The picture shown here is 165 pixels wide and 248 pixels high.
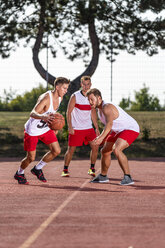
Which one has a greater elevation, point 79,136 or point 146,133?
point 79,136

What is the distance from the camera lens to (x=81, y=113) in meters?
10.6

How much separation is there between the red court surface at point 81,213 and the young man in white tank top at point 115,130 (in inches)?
20.1

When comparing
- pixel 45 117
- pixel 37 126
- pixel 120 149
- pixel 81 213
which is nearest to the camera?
pixel 81 213

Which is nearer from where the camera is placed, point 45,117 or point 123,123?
point 45,117

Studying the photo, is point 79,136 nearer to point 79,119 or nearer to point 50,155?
point 79,119

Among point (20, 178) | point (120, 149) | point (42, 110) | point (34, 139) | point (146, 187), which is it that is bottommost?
point (146, 187)

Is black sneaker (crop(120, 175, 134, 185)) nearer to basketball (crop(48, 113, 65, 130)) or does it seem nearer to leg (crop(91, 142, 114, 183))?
leg (crop(91, 142, 114, 183))

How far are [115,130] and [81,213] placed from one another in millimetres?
2824

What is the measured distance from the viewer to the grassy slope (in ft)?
62.7

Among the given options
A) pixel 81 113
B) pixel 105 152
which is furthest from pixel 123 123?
pixel 81 113

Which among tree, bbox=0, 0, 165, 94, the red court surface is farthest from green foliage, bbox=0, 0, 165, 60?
the red court surface

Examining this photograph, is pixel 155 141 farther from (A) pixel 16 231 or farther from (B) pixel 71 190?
(A) pixel 16 231

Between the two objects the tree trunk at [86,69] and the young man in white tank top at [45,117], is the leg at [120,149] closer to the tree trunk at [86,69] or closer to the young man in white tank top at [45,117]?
the young man in white tank top at [45,117]

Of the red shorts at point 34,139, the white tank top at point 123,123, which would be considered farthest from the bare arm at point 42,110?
the white tank top at point 123,123
